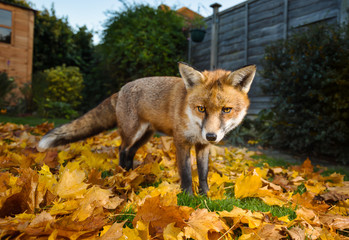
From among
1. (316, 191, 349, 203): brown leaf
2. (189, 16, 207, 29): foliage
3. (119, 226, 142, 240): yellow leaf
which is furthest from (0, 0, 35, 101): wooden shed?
(316, 191, 349, 203): brown leaf

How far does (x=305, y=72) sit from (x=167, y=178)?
4.04 metres

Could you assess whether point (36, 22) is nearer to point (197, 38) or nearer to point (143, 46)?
point (143, 46)

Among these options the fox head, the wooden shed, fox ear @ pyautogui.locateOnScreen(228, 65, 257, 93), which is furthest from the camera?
the wooden shed

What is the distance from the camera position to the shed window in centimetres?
1140

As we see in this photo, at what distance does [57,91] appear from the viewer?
11648 mm

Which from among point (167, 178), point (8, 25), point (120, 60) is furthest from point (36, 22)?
point (167, 178)

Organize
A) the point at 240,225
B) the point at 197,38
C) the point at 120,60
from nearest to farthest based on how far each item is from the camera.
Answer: the point at 240,225 → the point at 197,38 → the point at 120,60

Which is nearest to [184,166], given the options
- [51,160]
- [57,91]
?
[51,160]

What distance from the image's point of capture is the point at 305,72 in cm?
506

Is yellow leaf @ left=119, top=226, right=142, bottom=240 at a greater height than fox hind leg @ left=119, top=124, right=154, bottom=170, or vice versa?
fox hind leg @ left=119, top=124, right=154, bottom=170

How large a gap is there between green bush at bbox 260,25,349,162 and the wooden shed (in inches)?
455

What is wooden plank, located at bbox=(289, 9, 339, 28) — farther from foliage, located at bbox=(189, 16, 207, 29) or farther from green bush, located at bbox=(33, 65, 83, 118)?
green bush, located at bbox=(33, 65, 83, 118)

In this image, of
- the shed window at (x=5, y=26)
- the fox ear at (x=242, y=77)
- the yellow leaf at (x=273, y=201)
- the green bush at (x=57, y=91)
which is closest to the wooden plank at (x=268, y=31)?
the fox ear at (x=242, y=77)

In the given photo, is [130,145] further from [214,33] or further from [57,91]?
[57,91]
